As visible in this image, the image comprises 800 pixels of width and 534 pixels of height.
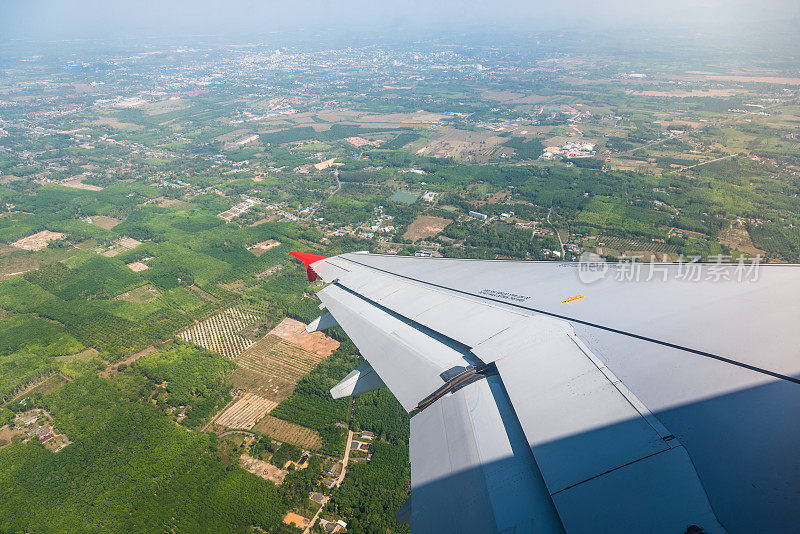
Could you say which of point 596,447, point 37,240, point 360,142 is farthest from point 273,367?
point 360,142

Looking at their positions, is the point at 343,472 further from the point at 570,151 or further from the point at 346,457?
the point at 570,151

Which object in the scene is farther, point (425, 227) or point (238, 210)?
point (238, 210)

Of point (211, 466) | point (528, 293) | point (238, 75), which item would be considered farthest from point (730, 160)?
point (238, 75)

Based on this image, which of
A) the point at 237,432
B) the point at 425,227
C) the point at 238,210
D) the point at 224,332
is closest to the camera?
the point at 237,432

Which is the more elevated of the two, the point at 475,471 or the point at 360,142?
the point at 475,471

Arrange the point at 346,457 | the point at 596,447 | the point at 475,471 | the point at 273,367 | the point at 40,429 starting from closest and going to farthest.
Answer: the point at 596,447
the point at 475,471
the point at 346,457
the point at 40,429
the point at 273,367

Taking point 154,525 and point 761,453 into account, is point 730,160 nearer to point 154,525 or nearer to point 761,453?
point 761,453

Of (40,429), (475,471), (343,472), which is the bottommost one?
(40,429)

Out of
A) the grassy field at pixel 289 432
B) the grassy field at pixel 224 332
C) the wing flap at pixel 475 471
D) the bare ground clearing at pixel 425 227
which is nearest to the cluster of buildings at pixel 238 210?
the grassy field at pixel 224 332

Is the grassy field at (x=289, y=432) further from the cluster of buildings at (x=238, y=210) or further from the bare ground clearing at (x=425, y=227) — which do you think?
the cluster of buildings at (x=238, y=210)
